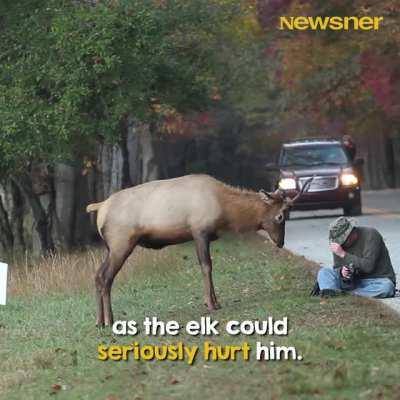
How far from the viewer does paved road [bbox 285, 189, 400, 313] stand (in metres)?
23.0

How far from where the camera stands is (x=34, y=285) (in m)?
22.1

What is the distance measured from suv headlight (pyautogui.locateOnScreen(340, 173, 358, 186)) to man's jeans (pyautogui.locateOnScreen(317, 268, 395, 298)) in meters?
17.4

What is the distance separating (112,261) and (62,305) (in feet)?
8.30

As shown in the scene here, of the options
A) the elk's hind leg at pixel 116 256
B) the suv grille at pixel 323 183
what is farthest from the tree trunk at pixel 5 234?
the elk's hind leg at pixel 116 256

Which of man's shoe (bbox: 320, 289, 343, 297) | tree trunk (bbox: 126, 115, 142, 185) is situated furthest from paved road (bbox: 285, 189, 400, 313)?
tree trunk (bbox: 126, 115, 142, 185)

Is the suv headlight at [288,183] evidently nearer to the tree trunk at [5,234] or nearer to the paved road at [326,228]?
the paved road at [326,228]

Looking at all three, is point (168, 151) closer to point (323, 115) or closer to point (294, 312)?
point (323, 115)

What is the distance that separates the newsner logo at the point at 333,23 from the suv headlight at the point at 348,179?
6144 millimetres

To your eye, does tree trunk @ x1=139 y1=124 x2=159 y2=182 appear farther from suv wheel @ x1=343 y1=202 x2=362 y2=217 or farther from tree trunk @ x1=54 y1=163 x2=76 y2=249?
suv wheel @ x1=343 y1=202 x2=362 y2=217

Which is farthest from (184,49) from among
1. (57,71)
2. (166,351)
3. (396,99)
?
(166,351)

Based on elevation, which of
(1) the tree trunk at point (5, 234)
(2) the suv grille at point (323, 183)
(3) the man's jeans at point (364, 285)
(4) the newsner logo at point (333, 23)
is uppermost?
(4) the newsner logo at point (333, 23)

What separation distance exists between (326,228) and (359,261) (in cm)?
1511

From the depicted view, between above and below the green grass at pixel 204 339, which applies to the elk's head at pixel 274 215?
above

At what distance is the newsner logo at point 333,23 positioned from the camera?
38.8m
